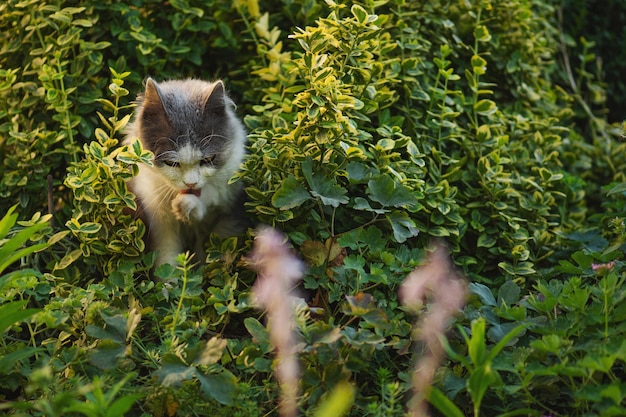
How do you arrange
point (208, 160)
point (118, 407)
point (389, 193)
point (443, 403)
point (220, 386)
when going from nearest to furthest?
point (118, 407) < point (443, 403) < point (220, 386) < point (389, 193) < point (208, 160)

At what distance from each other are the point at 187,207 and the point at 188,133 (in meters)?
0.29

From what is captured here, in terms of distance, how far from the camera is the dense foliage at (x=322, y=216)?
261cm

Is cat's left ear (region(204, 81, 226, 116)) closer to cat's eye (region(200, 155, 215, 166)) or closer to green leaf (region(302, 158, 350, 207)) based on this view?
cat's eye (region(200, 155, 215, 166))

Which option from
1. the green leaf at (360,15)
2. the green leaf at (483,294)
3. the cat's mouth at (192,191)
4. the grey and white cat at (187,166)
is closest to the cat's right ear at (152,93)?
the grey and white cat at (187,166)

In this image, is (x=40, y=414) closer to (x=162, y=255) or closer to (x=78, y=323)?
(x=78, y=323)

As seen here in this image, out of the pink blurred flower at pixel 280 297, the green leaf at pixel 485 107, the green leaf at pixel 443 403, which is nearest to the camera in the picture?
the green leaf at pixel 443 403

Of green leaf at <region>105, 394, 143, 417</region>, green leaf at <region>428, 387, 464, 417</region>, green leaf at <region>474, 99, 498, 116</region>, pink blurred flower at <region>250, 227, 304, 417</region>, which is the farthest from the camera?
green leaf at <region>474, 99, 498, 116</region>

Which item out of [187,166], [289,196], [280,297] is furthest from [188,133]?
[280,297]

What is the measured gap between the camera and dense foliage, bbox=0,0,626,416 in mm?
2611

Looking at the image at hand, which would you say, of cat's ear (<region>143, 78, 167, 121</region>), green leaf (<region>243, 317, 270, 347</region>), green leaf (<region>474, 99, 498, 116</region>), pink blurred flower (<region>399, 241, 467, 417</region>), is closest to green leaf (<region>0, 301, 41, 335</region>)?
green leaf (<region>243, 317, 270, 347</region>)

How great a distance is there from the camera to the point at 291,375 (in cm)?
257

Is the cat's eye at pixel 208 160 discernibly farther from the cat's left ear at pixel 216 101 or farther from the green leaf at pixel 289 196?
the green leaf at pixel 289 196

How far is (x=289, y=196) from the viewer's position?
9.95 feet

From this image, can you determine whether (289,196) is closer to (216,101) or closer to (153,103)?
(216,101)
